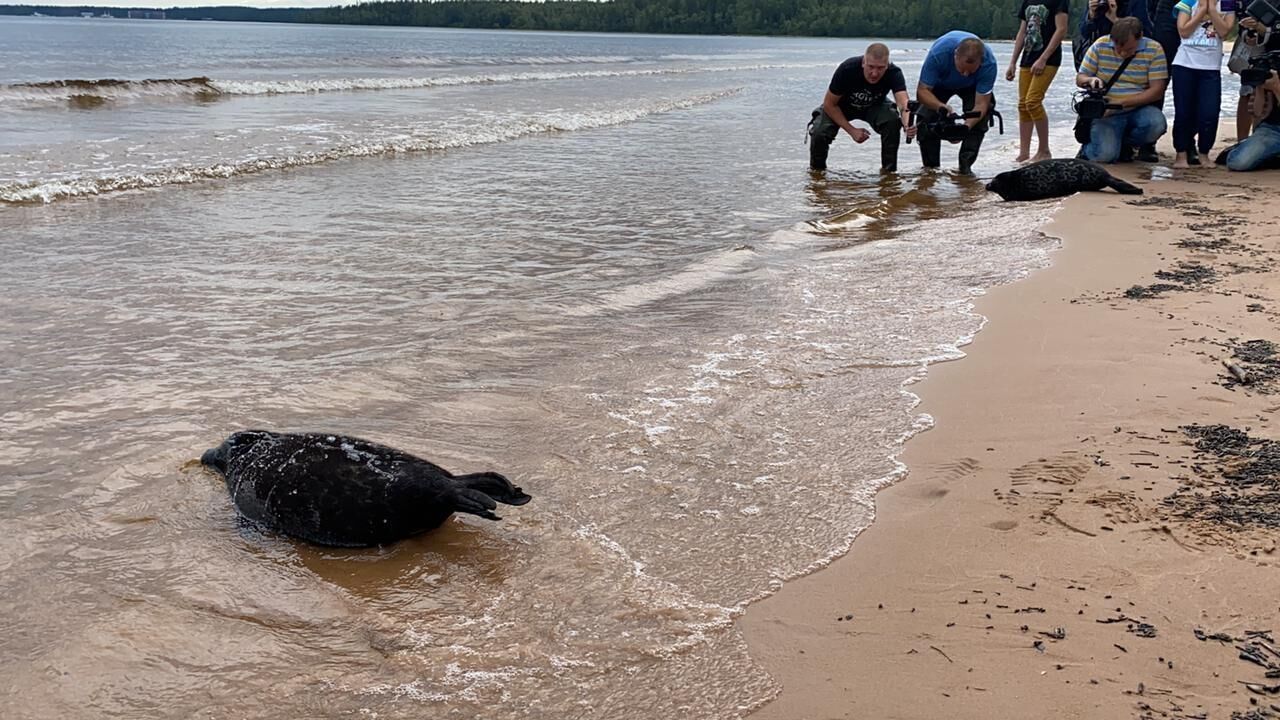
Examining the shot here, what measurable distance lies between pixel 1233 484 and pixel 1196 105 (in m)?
8.71

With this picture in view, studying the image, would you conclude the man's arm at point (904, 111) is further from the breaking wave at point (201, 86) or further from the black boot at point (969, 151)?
the breaking wave at point (201, 86)

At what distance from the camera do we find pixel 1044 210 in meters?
8.59

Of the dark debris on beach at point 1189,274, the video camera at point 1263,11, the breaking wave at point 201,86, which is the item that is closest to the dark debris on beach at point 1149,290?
the dark debris on beach at point 1189,274

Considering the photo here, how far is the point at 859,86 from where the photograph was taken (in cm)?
1153

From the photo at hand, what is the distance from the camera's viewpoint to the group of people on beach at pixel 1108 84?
9.72 metres

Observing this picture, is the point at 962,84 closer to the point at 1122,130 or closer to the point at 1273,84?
the point at 1122,130

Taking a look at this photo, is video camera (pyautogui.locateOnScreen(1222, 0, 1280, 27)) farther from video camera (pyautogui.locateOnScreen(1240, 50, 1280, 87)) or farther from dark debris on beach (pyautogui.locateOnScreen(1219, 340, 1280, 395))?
dark debris on beach (pyautogui.locateOnScreen(1219, 340, 1280, 395))

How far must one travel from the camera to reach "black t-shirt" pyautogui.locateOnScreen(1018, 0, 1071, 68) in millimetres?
11016

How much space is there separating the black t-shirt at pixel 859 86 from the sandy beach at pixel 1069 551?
7.13m

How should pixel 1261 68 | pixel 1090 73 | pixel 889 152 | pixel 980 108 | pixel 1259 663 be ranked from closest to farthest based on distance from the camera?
1. pixel 1259 663
2. pixel 1261 68
3. pixel 1090 73
4. pixel 980 108
5. pixel 889 152

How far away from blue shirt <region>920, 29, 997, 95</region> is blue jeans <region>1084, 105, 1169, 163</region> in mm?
1256

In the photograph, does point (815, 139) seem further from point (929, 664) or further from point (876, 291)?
point (929, 664)

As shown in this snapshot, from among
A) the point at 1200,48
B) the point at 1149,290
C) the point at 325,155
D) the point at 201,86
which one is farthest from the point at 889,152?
the point at 201,86

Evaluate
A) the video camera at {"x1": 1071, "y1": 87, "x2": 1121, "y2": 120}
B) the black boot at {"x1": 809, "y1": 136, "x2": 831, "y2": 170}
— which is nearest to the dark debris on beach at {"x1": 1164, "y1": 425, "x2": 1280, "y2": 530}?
the video camera at {"x1": 1071, "y1": 87, "x2": 1121, "y2": 120}
